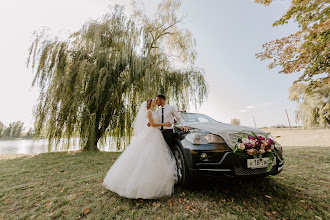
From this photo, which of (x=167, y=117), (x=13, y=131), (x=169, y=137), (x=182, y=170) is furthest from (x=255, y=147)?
(x=13, y=131)

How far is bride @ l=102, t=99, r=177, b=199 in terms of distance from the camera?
2.37 meters

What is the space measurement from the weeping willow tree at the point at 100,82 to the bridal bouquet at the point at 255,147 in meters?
4.36

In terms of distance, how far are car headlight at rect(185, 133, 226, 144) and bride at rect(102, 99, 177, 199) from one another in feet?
1.79

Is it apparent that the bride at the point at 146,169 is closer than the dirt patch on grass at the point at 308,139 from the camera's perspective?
Yes

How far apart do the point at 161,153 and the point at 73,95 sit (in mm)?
4893

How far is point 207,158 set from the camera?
7.55ft

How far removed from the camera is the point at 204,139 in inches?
96.3

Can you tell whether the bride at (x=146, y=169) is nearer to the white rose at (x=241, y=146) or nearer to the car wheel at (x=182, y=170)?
the car wheel at (x=182, y=170)

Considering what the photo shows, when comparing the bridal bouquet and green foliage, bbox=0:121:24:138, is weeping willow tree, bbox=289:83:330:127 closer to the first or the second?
the bridal bouquet

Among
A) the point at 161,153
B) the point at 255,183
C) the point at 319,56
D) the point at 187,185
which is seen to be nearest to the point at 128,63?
the point at 161,153

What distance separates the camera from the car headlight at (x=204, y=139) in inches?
94.0

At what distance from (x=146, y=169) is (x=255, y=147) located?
1678mm

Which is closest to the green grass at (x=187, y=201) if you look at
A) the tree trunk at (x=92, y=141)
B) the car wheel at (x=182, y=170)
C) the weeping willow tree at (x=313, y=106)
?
the car wheel at (x=182, y=170)

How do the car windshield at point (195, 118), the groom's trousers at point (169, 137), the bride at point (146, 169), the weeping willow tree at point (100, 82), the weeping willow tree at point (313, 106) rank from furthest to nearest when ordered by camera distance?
1. the weeping willow tree at point (313, 106)
2. the weeping willow tree at point (100, 82)
3. the car windshield at point (195, 118)
4. the groom's trousers at point (169, 137)
5. the bride at point (146, 169)
